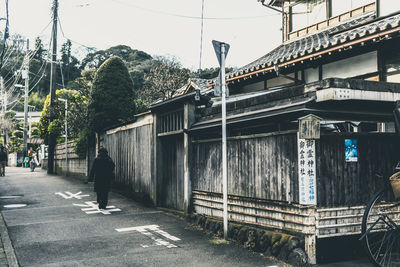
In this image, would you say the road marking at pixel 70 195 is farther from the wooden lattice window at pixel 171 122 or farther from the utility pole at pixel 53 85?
the utility pole at pixel 53 85

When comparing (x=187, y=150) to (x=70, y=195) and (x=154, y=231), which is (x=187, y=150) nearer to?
(x=154, y=231)

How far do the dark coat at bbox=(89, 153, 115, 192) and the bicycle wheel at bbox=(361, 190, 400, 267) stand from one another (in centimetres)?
799

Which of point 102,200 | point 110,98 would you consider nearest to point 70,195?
point 102,200

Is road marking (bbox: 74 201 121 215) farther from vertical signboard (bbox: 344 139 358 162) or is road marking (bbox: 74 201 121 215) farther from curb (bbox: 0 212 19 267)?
vertical signboard (bbox: 344 139 358 162)

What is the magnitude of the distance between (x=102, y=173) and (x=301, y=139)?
7651mm

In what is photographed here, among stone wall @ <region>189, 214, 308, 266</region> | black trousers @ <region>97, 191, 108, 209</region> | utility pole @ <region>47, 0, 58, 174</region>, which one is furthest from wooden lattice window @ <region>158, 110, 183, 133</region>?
utility pole @ <region>47, 0, 58, 174</region>

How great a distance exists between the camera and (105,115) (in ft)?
59.8

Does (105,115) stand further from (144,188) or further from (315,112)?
(315,112)

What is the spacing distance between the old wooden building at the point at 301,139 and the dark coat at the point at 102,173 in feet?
3.84

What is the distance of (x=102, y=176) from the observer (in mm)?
11906

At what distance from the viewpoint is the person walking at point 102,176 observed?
1174cm

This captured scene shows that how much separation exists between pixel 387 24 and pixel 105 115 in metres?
13.6

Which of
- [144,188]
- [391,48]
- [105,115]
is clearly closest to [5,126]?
[105,115]

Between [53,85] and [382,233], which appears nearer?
[382,233]
